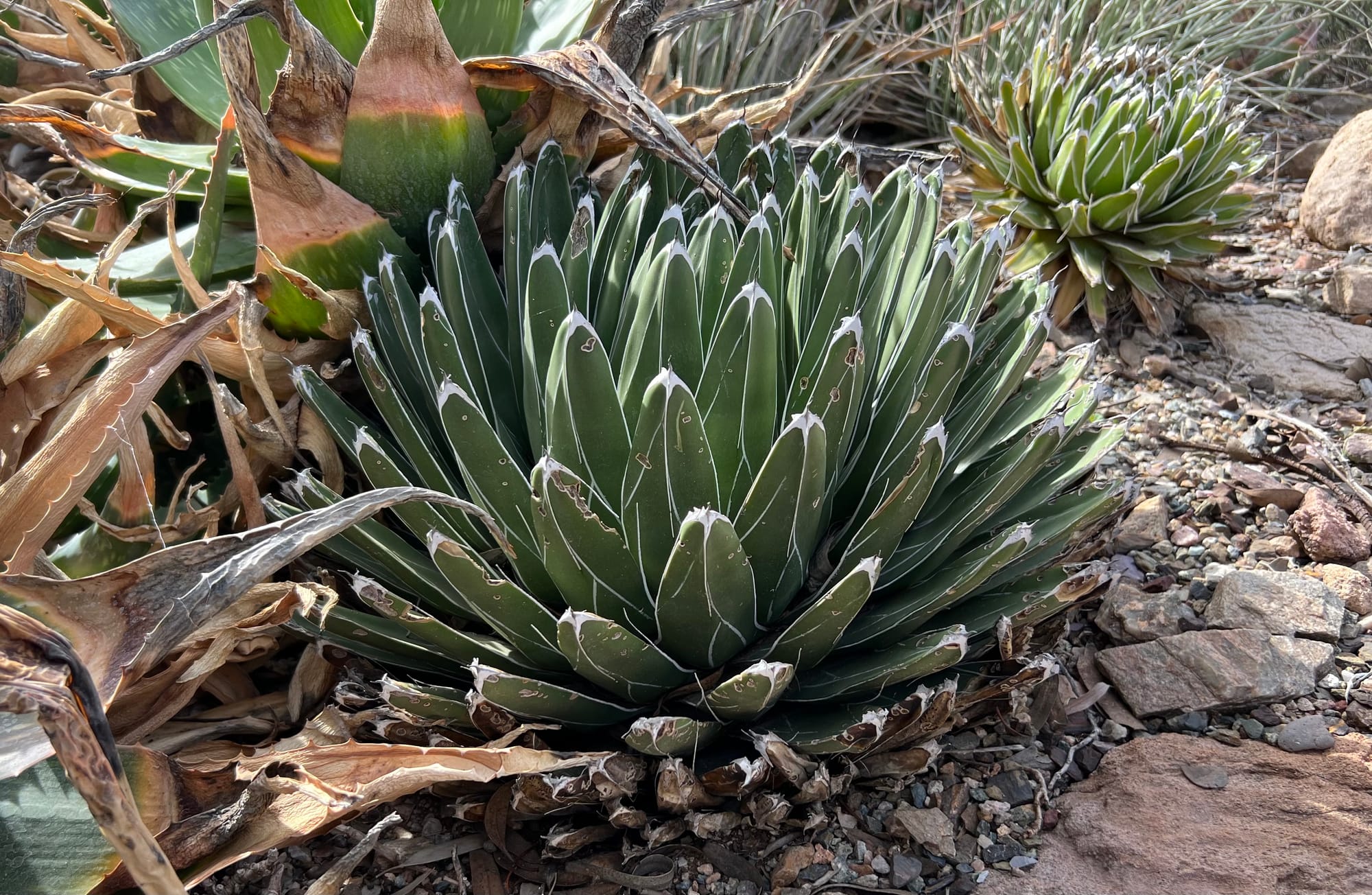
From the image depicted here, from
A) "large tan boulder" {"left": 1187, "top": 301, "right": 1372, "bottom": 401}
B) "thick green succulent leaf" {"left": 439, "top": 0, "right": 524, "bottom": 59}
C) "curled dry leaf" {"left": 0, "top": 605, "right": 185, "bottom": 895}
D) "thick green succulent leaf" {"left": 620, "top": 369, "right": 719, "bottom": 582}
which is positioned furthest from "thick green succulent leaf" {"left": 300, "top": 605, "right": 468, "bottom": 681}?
"large tan boulder" {"left": 1187, "top": 301, "right": 1372, "bottom": 401}

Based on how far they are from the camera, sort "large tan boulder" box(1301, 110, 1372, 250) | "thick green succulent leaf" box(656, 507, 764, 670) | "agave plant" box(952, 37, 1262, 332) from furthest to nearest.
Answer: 1. "large tan boulder" box(1301, 110, 1372, 250)
2. "agave plant" box(952, 37, 1262, 332)
3. "thick green succulent leaf" box(656, 507, 764, 670)

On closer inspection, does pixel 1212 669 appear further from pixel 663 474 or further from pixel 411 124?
pixel 411 124

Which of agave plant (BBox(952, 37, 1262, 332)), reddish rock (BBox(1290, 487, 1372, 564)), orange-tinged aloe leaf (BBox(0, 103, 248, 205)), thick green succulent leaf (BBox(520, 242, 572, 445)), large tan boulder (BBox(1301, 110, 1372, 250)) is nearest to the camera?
thick green succulent leaf (BBox(520, 242, 572, 445))

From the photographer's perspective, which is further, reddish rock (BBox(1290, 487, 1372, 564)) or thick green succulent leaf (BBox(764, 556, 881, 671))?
reddish rock (BBox(1290, 487, 1372, 564))

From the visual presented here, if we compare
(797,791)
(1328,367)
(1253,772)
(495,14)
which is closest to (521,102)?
(495,14)

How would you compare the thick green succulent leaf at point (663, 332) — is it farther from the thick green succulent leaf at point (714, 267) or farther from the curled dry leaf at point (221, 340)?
the curled dry leaf at point (221, 340)

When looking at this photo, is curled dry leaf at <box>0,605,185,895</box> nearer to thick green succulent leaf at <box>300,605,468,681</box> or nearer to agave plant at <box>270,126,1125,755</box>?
agave plant at <box>270,126,1125,755</box>

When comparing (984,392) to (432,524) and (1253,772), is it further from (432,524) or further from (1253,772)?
(432,524)
